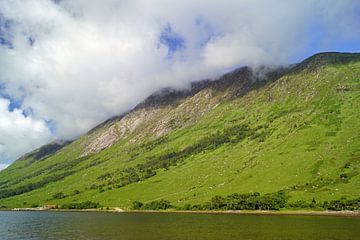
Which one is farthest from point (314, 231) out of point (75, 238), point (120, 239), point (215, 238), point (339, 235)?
point (75, 238)

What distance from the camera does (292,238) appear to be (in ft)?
318

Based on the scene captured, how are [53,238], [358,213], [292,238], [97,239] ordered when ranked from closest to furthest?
1. [292,238]
2. [97,239]
3. [53,238]
4. [358,213]

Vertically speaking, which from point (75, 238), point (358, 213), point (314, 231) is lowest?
point (358, 213)

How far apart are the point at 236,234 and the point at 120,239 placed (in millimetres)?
32859

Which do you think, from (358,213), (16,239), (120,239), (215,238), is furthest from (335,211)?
(16,239)

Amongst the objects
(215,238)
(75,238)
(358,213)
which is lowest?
(358,213)

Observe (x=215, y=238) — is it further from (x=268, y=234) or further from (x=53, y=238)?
(x=53, y=238)

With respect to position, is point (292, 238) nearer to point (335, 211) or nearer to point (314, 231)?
point (314, 231)

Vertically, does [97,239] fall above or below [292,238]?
above

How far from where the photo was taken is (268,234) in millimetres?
106812

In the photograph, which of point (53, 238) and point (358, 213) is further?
point (358, 213)

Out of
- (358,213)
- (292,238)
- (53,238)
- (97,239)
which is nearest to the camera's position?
(292,238)

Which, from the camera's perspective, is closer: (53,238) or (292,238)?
(292,238)

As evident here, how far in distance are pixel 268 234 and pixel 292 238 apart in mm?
10828
